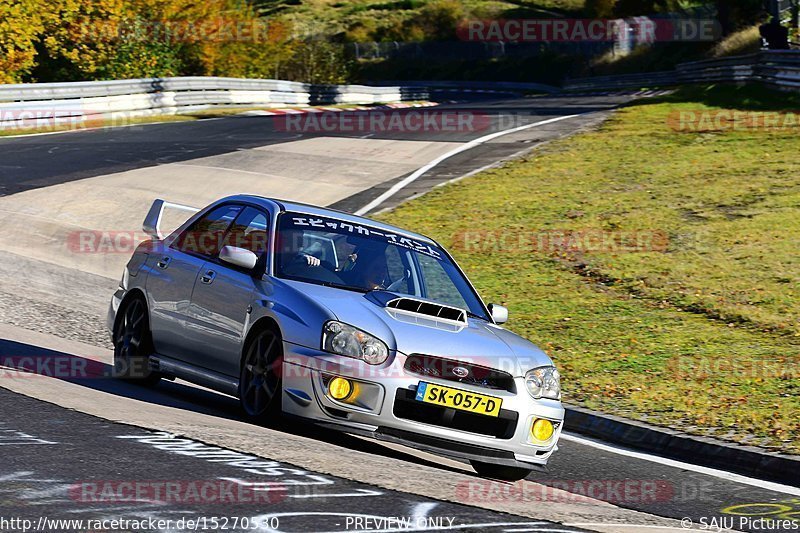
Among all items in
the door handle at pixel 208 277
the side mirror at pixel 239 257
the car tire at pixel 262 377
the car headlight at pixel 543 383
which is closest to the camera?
the car tire at pixel 262 377

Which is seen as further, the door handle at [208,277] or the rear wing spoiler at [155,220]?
the rear wing spoiler at [155,220]

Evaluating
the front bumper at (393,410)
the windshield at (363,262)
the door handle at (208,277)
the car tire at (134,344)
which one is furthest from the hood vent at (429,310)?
the car tire at (134,344)

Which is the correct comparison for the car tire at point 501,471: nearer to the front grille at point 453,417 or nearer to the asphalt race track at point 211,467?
the asphalt race track at point 211,467

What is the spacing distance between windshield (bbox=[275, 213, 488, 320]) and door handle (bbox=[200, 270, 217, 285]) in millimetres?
590

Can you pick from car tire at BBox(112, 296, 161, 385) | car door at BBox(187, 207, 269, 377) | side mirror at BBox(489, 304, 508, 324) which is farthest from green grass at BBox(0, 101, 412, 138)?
side mirror at BBox(489, 304, 508, 324)

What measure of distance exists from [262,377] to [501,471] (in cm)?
166

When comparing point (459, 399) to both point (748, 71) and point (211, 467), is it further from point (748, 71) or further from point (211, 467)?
point (748, 71)

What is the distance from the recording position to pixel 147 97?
35.7 metres

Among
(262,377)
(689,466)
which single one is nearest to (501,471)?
(262,377)

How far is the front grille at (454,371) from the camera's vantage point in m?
7.42

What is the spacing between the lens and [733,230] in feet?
60.8

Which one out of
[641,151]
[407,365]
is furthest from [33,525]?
[641,151]

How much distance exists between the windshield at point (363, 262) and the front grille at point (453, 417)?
115 centimetres

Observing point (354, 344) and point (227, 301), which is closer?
point (354, 344)
